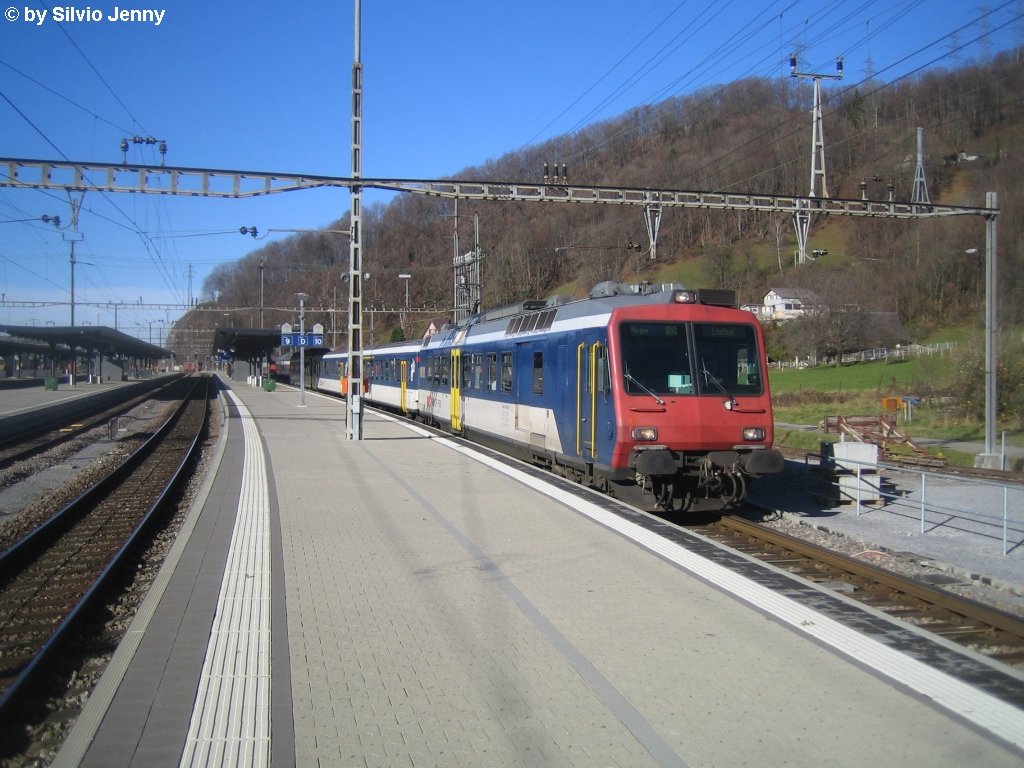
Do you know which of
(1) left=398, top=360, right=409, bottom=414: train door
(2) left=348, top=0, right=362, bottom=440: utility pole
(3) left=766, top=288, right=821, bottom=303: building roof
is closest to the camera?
(2) left=348, top=0, right=362, bottom=440: utility pole

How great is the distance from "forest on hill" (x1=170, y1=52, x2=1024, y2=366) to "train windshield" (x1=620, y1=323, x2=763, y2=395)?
922 centimetres

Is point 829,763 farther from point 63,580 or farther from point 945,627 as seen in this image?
point 63,580

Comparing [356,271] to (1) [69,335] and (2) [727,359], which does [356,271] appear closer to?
(2) [727,359]

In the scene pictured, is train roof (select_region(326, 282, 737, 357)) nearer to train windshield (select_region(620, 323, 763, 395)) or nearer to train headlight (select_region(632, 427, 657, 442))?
train windshield (select_region(620, 323, 763, 395))

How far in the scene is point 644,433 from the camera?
10695 mm

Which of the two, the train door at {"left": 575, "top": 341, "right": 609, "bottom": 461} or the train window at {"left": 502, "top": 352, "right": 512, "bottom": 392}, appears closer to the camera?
the train door at {"left": 575, "top": 341, "right": 609, "bottom": 461}

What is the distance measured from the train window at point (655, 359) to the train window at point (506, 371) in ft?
17.2

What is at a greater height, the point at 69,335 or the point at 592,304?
the point at 69,335

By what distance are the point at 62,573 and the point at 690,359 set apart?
8008 mm

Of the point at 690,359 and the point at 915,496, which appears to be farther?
the point at 915,496

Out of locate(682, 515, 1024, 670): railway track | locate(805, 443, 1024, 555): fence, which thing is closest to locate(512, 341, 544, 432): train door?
locate(682, 515, 1024, 670): railway track

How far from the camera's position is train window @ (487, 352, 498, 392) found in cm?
1718

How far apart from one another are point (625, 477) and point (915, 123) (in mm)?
31792

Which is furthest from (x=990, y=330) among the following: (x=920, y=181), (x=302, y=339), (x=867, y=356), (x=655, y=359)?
(x=867, y=356)
